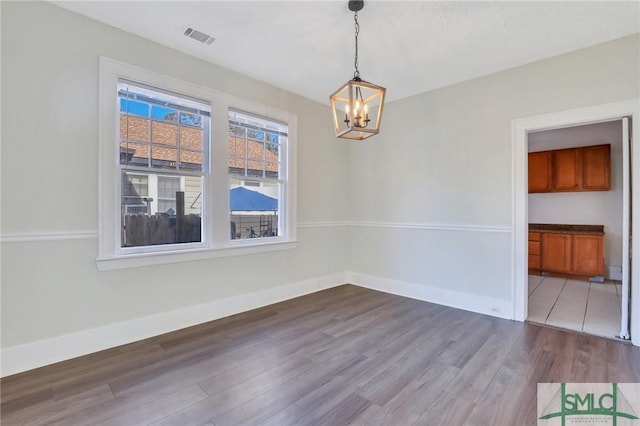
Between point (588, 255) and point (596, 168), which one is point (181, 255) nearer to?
point (588, 255)

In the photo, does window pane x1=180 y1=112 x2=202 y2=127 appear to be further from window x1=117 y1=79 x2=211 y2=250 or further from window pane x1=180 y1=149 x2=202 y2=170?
window pane x1=180 y1=149 x2=202 y2=170

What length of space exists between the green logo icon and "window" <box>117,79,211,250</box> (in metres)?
3.33

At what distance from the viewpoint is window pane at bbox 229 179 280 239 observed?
11.8 ft

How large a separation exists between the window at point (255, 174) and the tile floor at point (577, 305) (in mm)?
3402

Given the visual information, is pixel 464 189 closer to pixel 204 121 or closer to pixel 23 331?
pixel 204 121

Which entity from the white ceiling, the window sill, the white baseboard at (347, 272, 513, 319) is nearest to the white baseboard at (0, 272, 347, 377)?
the window sill

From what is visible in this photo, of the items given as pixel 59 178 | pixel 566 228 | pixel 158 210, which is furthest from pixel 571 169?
pixel 59 178

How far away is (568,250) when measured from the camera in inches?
205

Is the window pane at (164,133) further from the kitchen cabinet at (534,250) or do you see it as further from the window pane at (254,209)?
the kitchen cabinet at (534,250)

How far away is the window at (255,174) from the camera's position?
11.7 ft

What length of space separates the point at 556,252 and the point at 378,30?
5.24m

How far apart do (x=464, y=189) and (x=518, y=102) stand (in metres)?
1.12

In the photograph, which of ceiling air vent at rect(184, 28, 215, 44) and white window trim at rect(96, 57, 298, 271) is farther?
ceiling air vent at rect(184, 28, 215, 44)

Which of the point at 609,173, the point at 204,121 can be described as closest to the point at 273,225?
the point at 204,121
